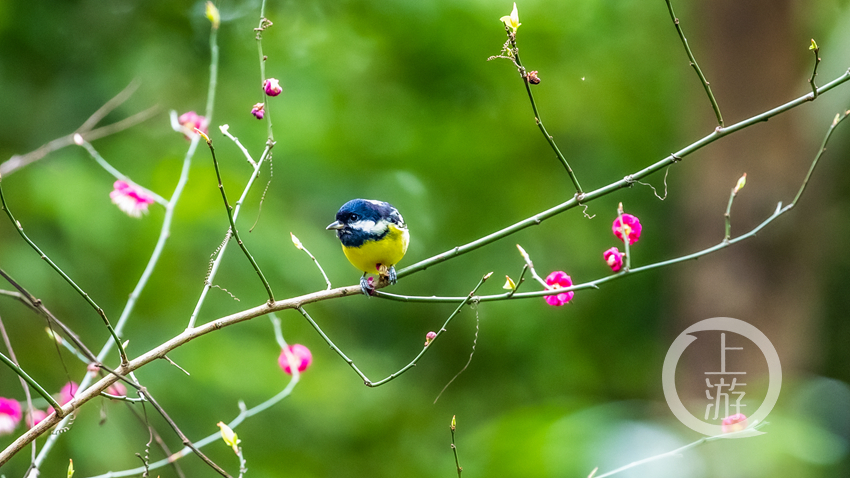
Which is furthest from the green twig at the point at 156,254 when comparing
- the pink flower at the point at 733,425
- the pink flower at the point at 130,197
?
the pink flower at the point at 733,425

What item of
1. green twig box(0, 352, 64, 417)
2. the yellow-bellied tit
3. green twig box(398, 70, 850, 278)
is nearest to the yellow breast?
the yellow-bellied tit

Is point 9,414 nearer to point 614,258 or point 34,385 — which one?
point 34,385

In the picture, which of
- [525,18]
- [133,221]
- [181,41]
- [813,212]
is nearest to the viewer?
[133,221]

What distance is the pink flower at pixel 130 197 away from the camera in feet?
7.29

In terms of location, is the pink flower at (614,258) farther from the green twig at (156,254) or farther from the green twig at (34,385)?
the green twig at (34,385)

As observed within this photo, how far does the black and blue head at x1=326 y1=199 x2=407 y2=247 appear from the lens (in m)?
2.90

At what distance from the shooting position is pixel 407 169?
5656 millimetres

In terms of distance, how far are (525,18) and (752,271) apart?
241cm

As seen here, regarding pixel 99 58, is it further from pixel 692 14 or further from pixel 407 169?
pixel 692 14

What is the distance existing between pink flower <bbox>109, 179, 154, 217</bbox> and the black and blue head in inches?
32.6

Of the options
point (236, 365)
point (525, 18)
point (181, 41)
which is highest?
point (525, 18)

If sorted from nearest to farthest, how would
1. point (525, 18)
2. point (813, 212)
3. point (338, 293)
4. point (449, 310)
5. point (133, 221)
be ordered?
point (338, 293) < point (133, 221) < point (813, 212) < point (525, 18) < point (449, 310)

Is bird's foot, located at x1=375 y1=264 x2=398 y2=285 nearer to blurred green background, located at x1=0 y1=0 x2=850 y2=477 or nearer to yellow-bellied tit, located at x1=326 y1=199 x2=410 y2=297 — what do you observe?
Answer: yellow-bellied tit, located at x1=326 y1=199 x2=410 y2=297

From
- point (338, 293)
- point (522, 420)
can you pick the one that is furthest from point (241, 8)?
point (338, 293)
